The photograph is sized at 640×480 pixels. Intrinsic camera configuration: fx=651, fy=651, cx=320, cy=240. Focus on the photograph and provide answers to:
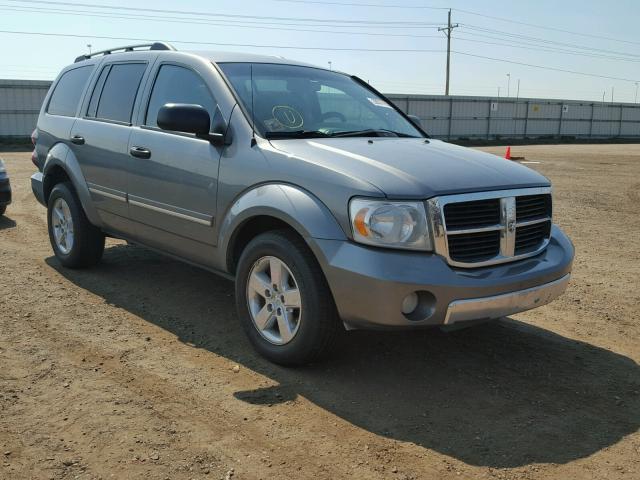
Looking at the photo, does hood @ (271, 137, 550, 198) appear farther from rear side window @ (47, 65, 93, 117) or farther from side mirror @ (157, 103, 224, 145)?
rear side window @ (47, 65, 93, 117)

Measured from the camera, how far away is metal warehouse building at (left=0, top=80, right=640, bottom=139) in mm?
38594

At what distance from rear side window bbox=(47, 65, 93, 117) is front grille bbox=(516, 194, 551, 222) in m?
4.18

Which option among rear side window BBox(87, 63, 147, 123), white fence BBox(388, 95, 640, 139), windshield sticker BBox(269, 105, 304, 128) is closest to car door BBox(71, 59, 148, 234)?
rear side window BBox(87, 63, 147, 123)

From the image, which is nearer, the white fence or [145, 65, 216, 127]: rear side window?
[145, 65, 216, 127]: rear side window

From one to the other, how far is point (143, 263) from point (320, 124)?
2.93 m

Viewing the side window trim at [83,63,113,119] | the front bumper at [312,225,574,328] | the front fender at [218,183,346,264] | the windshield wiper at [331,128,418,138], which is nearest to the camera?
the front bumper at [312,225,574,328]

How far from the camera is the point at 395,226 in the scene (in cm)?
346

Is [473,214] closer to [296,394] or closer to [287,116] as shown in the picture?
[296,394]

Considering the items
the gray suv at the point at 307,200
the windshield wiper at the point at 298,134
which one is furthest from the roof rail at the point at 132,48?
the windshield wiper at the point at 298,134

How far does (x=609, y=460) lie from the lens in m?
3.06

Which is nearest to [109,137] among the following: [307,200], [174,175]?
[174,175]

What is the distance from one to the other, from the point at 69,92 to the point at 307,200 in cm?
368

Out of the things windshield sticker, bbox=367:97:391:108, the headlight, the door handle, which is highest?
windshield sticker, bbox=367:97:391:108

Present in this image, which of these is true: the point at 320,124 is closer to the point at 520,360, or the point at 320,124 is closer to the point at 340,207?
the point at 340,207
